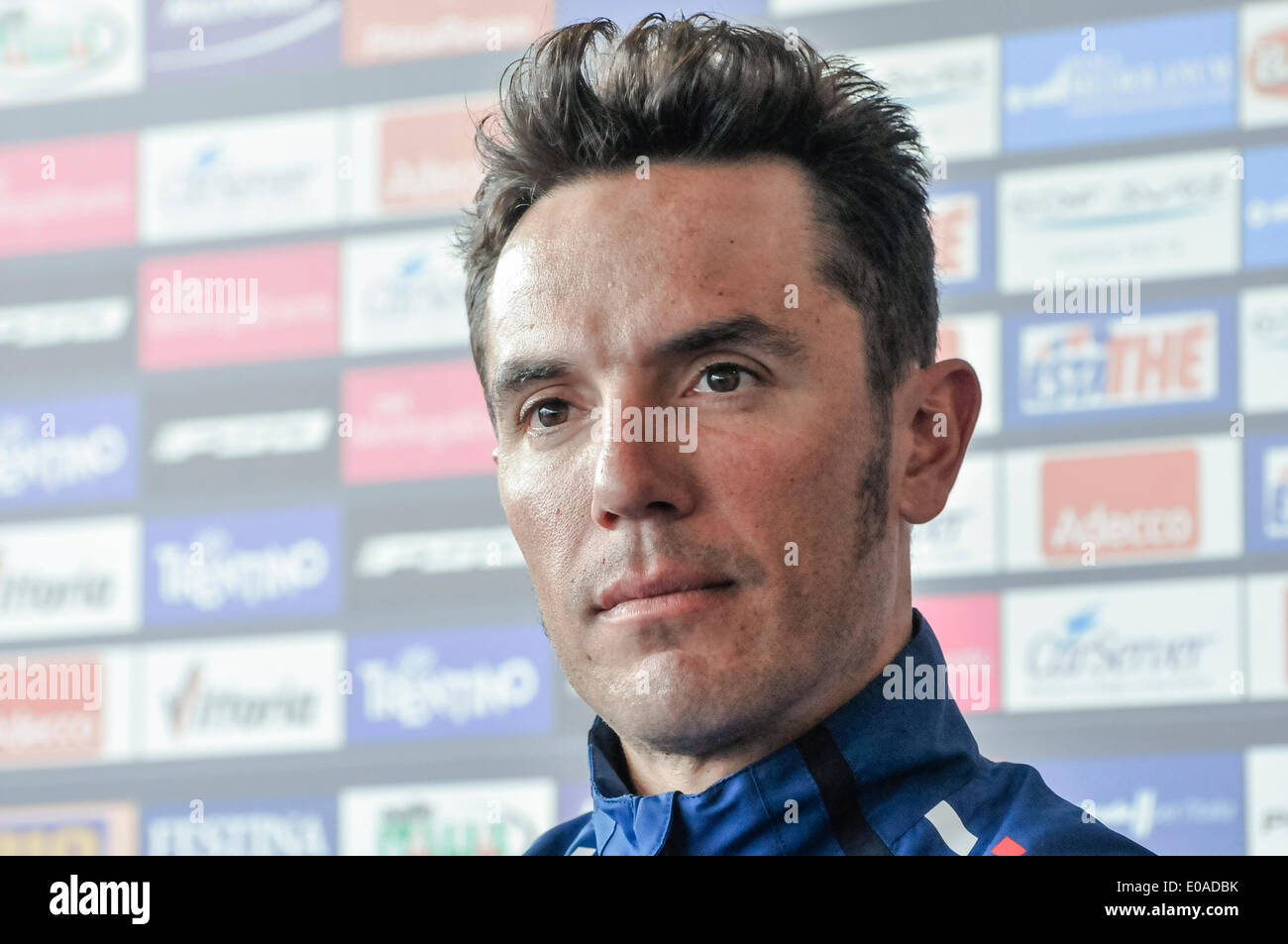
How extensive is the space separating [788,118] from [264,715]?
1.82m

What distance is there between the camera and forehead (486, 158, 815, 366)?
1.06 metres

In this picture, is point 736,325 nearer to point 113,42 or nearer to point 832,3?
point 832,3

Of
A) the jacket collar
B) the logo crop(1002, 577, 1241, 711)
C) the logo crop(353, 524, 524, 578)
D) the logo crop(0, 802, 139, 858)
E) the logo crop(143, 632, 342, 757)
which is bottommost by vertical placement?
the logo crop(0, 802, 139, 858)

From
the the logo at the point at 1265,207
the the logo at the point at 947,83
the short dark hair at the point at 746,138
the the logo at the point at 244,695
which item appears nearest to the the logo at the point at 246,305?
the the logo at the point at 244,695

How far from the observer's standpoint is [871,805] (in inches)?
42.0

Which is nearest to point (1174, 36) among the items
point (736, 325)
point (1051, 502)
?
point (1051, 502)

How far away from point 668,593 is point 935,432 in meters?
0.30

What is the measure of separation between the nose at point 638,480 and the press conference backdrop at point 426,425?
4.51ft

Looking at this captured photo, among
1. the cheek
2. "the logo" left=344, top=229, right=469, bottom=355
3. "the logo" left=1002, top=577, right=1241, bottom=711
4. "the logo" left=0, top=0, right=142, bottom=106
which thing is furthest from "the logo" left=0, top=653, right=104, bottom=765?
the cheek

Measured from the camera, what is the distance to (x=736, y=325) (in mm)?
1048

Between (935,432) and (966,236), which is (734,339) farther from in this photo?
(966,236)

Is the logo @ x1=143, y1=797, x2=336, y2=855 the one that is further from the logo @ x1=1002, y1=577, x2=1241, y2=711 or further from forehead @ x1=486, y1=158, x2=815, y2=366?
forehead @ x1=486, y1=158, x2=815, y2=366
